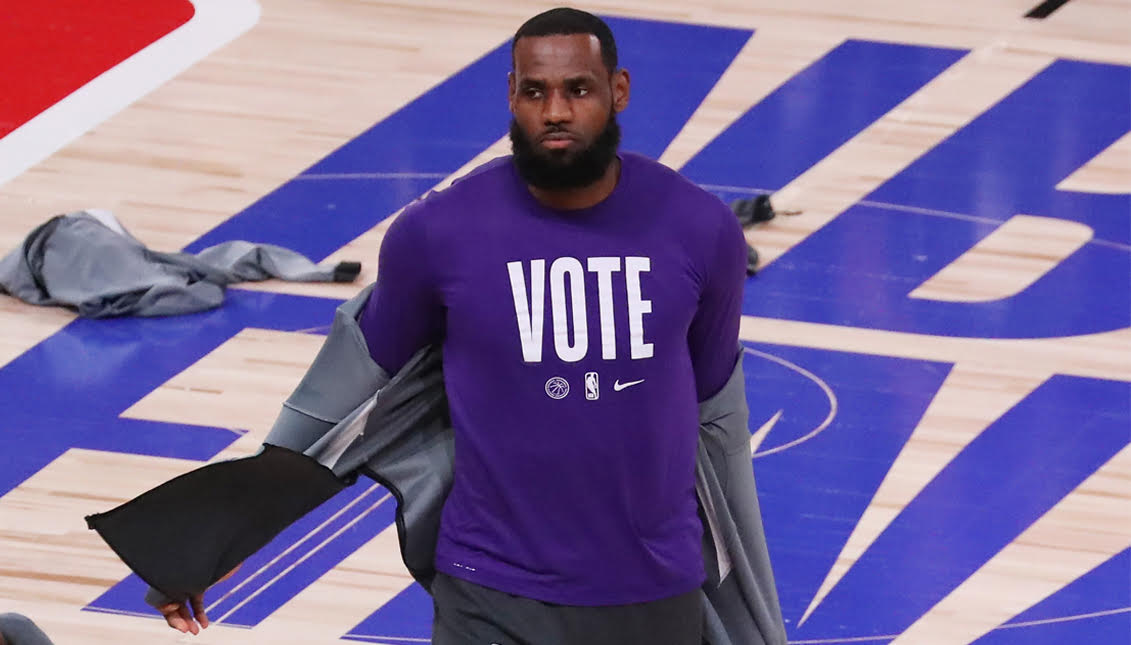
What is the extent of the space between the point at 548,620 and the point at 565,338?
0.49m

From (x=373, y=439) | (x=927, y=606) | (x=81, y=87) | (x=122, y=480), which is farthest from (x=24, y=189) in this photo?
(x=373, y=439)

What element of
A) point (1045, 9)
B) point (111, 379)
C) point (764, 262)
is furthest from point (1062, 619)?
point (1045, 9)

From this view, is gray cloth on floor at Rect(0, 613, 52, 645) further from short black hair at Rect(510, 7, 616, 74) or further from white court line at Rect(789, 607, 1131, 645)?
white court line at Rect(789, 607, 1131, 645)

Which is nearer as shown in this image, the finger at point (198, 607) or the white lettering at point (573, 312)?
the white lettering at point (573, 312)

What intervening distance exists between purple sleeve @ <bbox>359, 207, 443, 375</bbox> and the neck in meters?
0.21

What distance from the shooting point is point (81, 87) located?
9312 millimetres

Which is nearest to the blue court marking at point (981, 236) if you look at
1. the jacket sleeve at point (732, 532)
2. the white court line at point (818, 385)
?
the white court line at point (818, 385)

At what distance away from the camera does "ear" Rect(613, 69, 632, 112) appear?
12.0 ft

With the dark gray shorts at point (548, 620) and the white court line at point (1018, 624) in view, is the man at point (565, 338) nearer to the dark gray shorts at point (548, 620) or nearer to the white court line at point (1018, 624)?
the dark gray shorts at point (548, 620)

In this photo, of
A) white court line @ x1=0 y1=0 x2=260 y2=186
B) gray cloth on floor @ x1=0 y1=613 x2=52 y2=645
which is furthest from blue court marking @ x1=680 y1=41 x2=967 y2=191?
gray cloth on floor @ x1=0 y1=613 x2=52 y2=645

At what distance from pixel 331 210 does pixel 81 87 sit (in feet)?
5.72

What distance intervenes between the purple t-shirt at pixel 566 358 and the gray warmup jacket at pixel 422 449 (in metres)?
0.13

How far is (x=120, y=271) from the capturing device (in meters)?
7.41

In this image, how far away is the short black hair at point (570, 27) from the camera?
3580 millimetres
